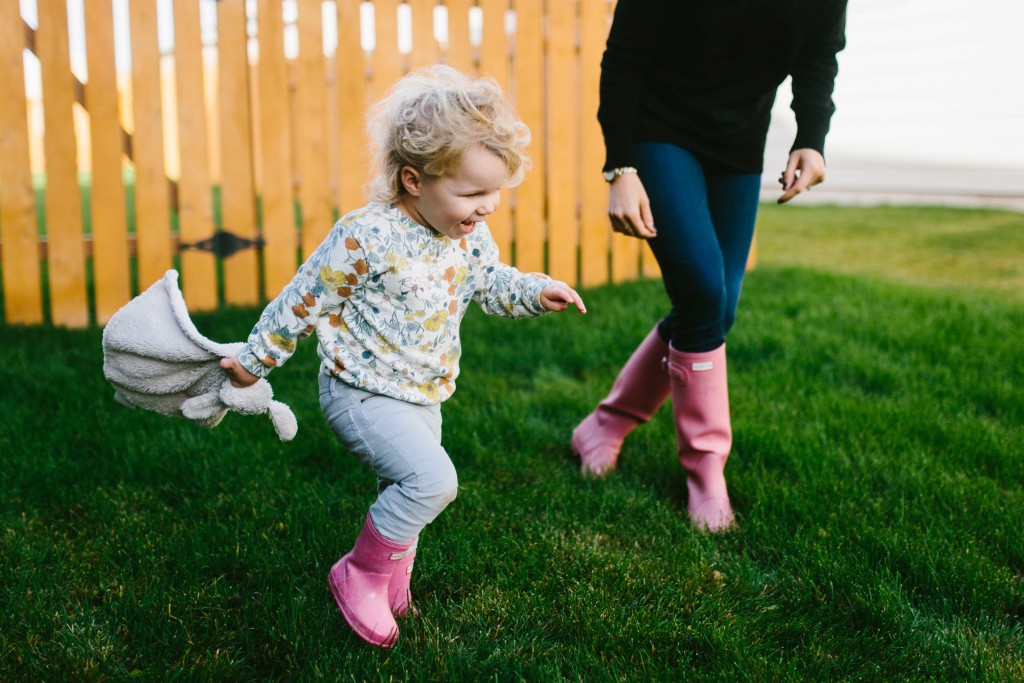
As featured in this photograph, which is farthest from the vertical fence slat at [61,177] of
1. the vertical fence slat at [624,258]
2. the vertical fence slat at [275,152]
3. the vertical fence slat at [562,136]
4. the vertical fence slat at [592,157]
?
the vertical fence slat at [624,258]

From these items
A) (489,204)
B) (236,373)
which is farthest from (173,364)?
(489,204)

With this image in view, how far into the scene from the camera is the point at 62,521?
270 centimetres

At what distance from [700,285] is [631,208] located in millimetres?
306

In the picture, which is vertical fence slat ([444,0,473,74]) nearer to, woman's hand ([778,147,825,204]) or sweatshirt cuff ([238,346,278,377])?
woman's hand ([778,147,825,204])

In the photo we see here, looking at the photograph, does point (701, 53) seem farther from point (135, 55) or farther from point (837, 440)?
point (135, 55)

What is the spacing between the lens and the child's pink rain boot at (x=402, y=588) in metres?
2.25

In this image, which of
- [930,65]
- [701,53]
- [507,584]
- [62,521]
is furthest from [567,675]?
[930,65]

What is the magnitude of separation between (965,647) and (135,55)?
14.5 feet

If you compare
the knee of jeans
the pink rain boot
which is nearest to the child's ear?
the knee of jeans

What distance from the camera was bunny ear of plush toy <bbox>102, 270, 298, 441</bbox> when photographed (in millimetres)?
2127

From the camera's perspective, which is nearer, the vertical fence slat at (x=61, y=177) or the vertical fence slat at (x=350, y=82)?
the vertical fence slat at (x=61, y=177)

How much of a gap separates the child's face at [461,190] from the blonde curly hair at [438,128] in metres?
0.02

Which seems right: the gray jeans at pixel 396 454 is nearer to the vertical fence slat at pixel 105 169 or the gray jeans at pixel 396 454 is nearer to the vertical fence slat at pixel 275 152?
the vertical fence slat at pixel 105 169

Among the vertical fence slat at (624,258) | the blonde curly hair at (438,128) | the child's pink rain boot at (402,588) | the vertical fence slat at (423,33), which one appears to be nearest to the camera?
the blonde curly hair at (438,128)
